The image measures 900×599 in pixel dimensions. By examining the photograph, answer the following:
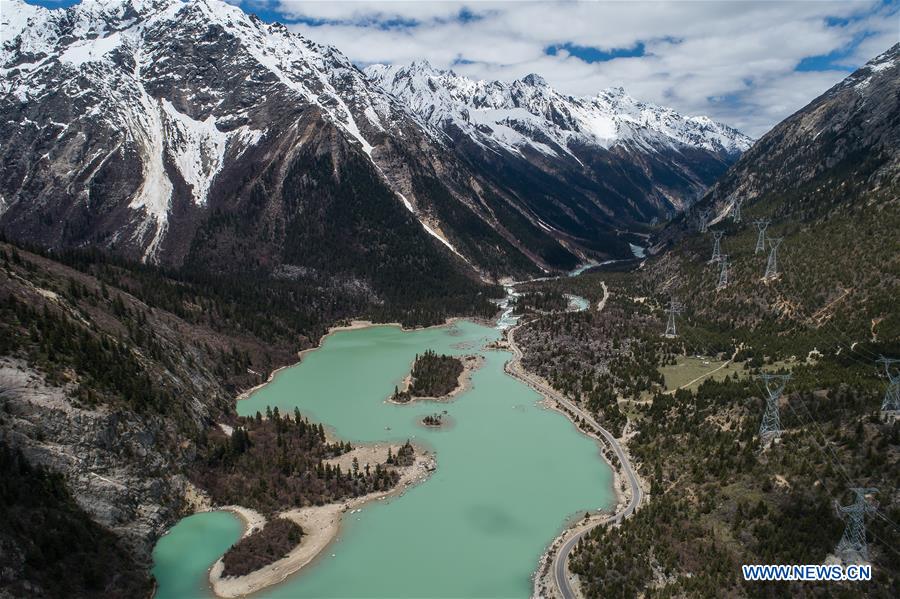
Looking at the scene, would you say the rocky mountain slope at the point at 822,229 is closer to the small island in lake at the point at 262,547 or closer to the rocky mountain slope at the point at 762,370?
the rocky mountain slope at the point at 762,370

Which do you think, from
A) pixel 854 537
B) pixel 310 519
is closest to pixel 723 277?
pixel 854 537

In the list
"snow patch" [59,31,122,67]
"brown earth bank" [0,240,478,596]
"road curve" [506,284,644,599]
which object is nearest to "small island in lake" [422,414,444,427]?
"road curve" [506,284,644,599]

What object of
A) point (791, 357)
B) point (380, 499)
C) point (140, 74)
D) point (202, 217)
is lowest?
point (380, 499)

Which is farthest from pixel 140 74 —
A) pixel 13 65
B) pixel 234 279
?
pixel 234 279

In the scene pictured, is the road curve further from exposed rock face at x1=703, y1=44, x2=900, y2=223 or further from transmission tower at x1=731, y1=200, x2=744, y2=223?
transmission tower at x1=731, y1=200, x2=744, y2=223

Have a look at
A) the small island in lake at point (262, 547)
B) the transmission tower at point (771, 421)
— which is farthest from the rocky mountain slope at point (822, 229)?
the small island in lake at point (262, 547)

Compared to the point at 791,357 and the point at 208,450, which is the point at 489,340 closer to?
the point at 791,357

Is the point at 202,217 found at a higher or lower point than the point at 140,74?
lower
